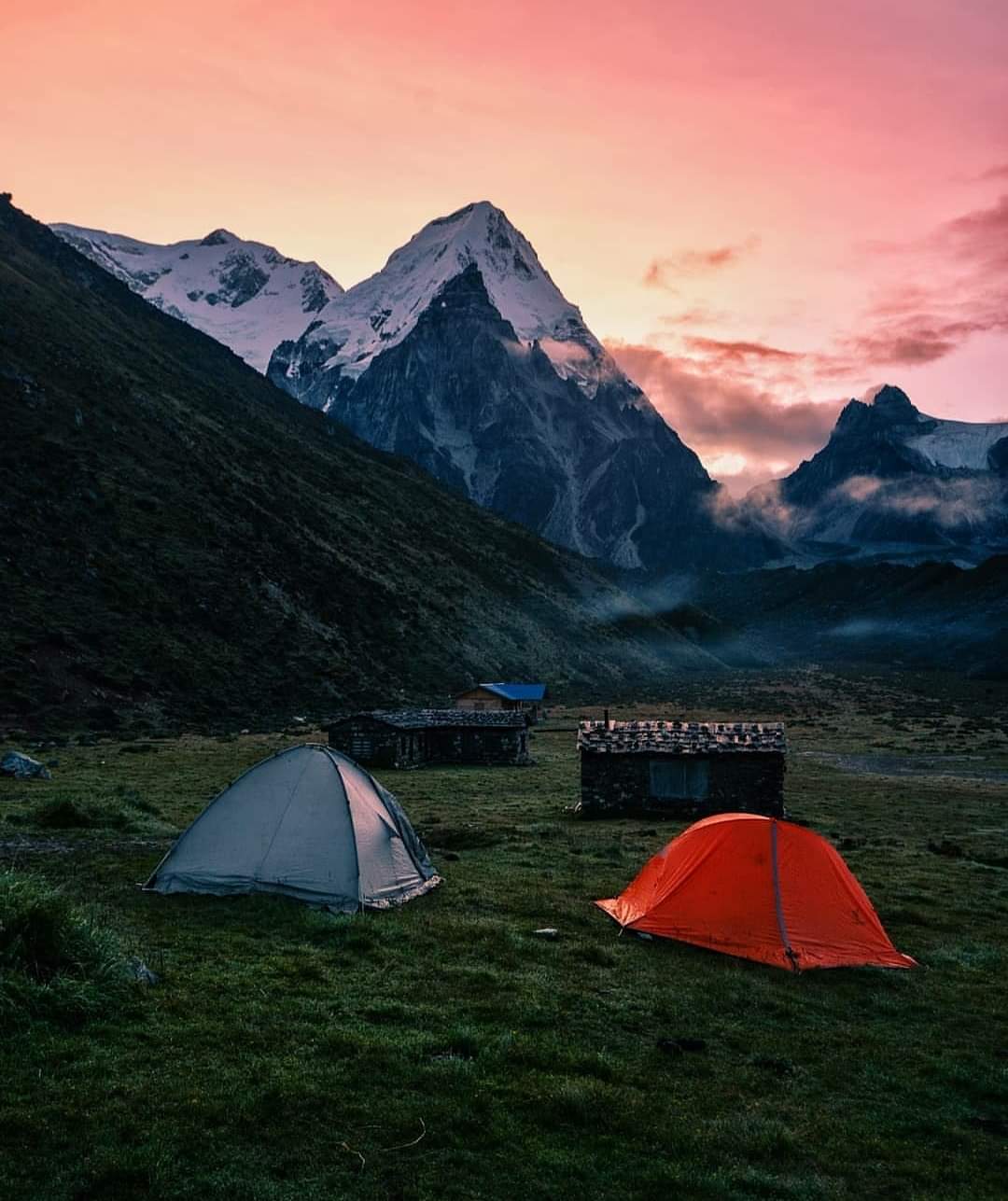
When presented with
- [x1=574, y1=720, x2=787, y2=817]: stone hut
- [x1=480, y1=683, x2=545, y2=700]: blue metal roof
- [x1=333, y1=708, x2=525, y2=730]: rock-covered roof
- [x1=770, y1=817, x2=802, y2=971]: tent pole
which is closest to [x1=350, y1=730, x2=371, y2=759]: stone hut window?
[x1=333, y1=708, x2=525, y2=730]: rock-covered roof

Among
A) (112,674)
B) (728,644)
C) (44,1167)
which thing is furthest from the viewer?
(728,644)

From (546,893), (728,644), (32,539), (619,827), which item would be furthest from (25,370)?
(728,644)

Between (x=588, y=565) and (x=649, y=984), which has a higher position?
(x=588, y=565)

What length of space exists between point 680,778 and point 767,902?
15915 millimetres

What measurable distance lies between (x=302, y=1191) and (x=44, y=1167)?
77.6 inches

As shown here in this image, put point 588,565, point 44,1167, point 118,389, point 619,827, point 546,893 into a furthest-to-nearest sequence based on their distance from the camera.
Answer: point 588,565 → point 118,389 → point 619,827 → point 546,893 → point 44,1167

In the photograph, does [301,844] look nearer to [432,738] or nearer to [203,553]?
[432,738]

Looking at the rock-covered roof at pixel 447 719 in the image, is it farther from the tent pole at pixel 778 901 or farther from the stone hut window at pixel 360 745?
the tent pole at pixel 778 901

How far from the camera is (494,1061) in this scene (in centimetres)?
979

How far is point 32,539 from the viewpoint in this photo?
66.7m

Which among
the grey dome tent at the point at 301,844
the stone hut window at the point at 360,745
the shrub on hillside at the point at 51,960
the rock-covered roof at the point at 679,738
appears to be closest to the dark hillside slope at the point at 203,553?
the stone hut window at the point at 360,745

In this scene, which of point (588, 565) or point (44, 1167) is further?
point (588, 565)

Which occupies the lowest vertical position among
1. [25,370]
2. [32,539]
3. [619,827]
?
[619,827]

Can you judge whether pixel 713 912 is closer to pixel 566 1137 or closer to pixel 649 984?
pixel 649 984
